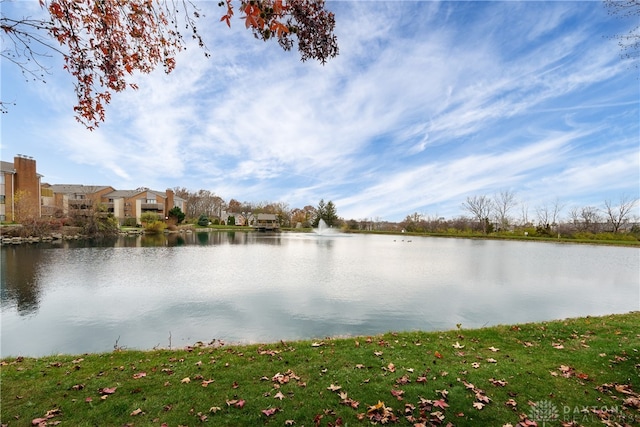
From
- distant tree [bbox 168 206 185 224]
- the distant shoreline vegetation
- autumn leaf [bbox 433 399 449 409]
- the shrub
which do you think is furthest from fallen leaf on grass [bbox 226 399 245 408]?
distant tree [bbox 168 206 185 224]

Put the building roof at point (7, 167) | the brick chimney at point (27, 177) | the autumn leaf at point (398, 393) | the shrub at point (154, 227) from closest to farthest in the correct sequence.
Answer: the autumn leaf at point (398, 393) < the building roof at point (7, 167) < the brick chimney at point (27, 177) < the shrub at point (154, 227)

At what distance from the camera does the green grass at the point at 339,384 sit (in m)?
3.27

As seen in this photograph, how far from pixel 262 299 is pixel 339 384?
7162 mm

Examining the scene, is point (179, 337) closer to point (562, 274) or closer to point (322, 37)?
point (322, 37)

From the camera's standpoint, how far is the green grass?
10.7ft

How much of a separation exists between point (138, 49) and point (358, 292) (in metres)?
10.3

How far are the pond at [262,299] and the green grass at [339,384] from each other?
2172 mm

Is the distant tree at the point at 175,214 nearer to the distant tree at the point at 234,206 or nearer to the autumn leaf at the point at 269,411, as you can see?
the distant tree at the point at 234,206

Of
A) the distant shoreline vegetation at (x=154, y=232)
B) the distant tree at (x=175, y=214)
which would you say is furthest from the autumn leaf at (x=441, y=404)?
the distant tree at (x=175, y=214)

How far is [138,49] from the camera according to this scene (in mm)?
4145

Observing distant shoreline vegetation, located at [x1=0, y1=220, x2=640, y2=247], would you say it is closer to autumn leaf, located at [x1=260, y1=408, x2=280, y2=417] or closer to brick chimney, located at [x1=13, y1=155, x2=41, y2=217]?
brick chimney, located at [x1=13, y1=155, x2=41, y2=217]

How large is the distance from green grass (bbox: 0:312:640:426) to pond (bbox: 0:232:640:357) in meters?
2.17

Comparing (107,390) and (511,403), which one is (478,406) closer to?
(511,403)

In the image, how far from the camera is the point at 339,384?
3.98 meters
